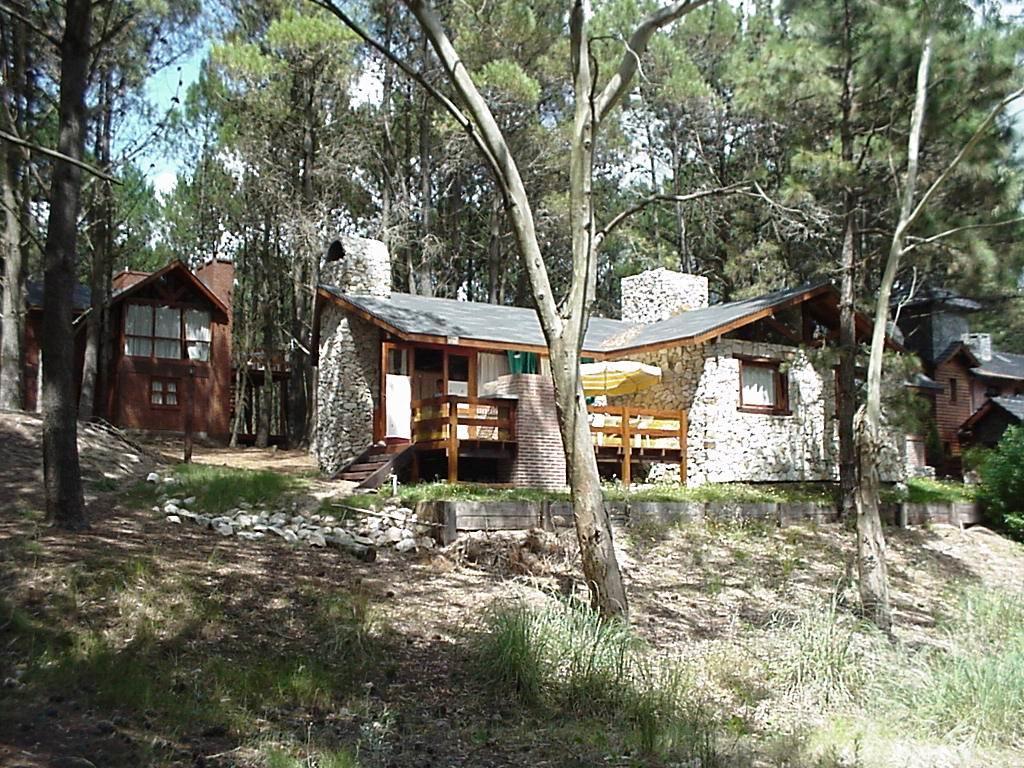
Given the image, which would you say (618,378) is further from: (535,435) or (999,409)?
(999,409)

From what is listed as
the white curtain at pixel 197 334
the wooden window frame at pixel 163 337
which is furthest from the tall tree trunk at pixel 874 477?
the white curtain at pixel 197 334

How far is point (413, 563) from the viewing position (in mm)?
10984

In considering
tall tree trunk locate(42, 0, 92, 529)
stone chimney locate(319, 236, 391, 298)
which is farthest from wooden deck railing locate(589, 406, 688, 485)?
tall tree trunk locate(42, 0, 92, 529)

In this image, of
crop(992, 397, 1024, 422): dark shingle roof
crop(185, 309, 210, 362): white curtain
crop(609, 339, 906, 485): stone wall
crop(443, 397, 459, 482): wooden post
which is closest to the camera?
crop(443, 397, 459, 482): wooden post

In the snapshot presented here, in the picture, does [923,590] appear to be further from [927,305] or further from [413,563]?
[927,305]

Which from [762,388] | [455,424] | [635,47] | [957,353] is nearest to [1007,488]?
[762,388]

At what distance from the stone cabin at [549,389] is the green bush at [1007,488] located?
197 centimetres

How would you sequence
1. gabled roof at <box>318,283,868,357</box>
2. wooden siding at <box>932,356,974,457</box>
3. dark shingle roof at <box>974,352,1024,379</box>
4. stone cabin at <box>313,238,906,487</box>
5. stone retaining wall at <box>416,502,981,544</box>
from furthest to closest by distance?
dark shingle roof at <box>974,352,1024,379</box> < wooden siding at <box>932,356,974,457</box> < gabled roof at <box>318,283,868,357</box> < stone cabin at <box>313,238,906,487</box> < stone retaining wall at <box>416,502,981,544</box>

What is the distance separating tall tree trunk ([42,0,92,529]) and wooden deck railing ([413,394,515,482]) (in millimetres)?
6270

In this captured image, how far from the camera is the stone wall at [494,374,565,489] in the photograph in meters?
15.8

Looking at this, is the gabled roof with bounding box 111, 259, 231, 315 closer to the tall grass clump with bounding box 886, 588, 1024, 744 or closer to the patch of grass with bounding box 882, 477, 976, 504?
the patch of grass with bounding box 882, 477, 976, 504

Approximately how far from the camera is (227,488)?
43.5 feet

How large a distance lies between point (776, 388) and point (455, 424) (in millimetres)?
7684

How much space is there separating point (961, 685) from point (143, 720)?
578 centimetres
